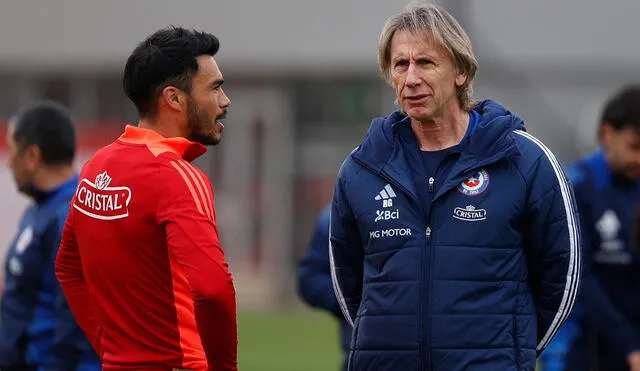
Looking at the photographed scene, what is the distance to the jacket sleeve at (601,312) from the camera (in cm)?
845

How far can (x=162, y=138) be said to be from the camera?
5930mm

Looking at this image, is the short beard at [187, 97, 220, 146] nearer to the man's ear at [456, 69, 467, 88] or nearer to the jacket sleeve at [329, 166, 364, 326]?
the jacket sleeve at [329, 166, 364, 326]

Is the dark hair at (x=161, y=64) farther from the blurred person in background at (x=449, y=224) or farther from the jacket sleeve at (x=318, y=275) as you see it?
the jacket sleeve at (x=318, y=275)

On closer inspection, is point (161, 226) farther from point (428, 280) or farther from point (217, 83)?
point (428, 280)

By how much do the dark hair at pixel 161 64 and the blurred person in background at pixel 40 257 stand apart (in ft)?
6.76

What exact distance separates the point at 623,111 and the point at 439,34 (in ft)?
9.41

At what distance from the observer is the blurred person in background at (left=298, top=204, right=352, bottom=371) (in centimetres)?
924

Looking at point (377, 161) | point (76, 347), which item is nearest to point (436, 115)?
point (377, 161)

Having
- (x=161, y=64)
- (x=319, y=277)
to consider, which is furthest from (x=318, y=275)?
(x=161, y=64)

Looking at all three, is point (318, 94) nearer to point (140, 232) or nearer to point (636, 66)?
point (636, 66)

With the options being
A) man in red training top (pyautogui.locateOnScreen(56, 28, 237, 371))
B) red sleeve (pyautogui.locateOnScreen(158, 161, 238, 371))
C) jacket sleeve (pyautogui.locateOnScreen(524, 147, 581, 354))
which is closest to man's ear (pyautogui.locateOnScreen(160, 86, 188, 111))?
man in red training top (pyautogui.locateOnScreen(56, 28, 237, 371))

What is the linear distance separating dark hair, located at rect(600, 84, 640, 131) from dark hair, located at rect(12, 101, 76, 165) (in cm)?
294

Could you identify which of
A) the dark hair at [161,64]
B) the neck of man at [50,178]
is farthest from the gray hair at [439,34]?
the neck of man at [50,178]

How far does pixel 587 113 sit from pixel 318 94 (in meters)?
5.05
